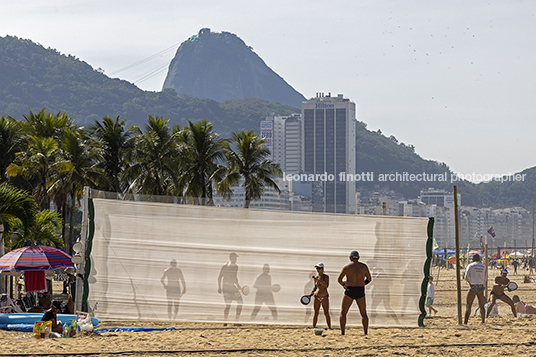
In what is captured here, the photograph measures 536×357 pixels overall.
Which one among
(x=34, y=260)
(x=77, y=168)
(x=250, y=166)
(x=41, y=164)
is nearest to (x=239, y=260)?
(x=34, y=260)

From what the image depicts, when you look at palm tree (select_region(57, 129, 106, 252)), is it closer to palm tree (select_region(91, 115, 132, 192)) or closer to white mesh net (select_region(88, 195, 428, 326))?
palm tree (select_region(91, 115, 132, 192))

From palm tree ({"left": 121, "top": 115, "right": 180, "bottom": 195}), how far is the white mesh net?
17.8 metres

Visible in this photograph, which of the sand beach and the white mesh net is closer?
the sand beach

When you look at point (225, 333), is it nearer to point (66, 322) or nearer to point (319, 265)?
point (319, 265)

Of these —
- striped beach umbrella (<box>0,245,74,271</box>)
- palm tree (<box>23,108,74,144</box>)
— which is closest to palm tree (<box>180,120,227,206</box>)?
palm tree (<box>23,108,74,144</box>)

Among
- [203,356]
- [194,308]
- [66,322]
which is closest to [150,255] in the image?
[194,308]

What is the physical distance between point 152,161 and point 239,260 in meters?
18.9

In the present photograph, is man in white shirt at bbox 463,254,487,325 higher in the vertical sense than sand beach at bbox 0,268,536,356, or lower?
higher

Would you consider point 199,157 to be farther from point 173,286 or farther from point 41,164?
point 173,286

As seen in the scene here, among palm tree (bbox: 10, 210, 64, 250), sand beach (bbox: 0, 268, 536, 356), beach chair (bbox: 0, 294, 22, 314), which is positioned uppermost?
palm tree (bbox: 10, 210, 64, 250)

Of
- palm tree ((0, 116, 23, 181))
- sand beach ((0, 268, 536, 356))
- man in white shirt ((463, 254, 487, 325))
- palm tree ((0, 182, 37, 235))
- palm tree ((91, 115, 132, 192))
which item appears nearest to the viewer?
sand beach ((0, 268, 536, 356))

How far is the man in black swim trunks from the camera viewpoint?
10.0m

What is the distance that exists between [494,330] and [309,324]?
3.23 metres

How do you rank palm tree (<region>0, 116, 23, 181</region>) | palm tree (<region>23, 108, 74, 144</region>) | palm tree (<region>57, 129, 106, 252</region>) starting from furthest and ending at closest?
1. palm tree (<region>23, 108, 74, 144</region>)
2. palm tree (<region>0, 116, 23, 181</region>)
3. palm tree (<region>57, 129, 106, 252</region>)
